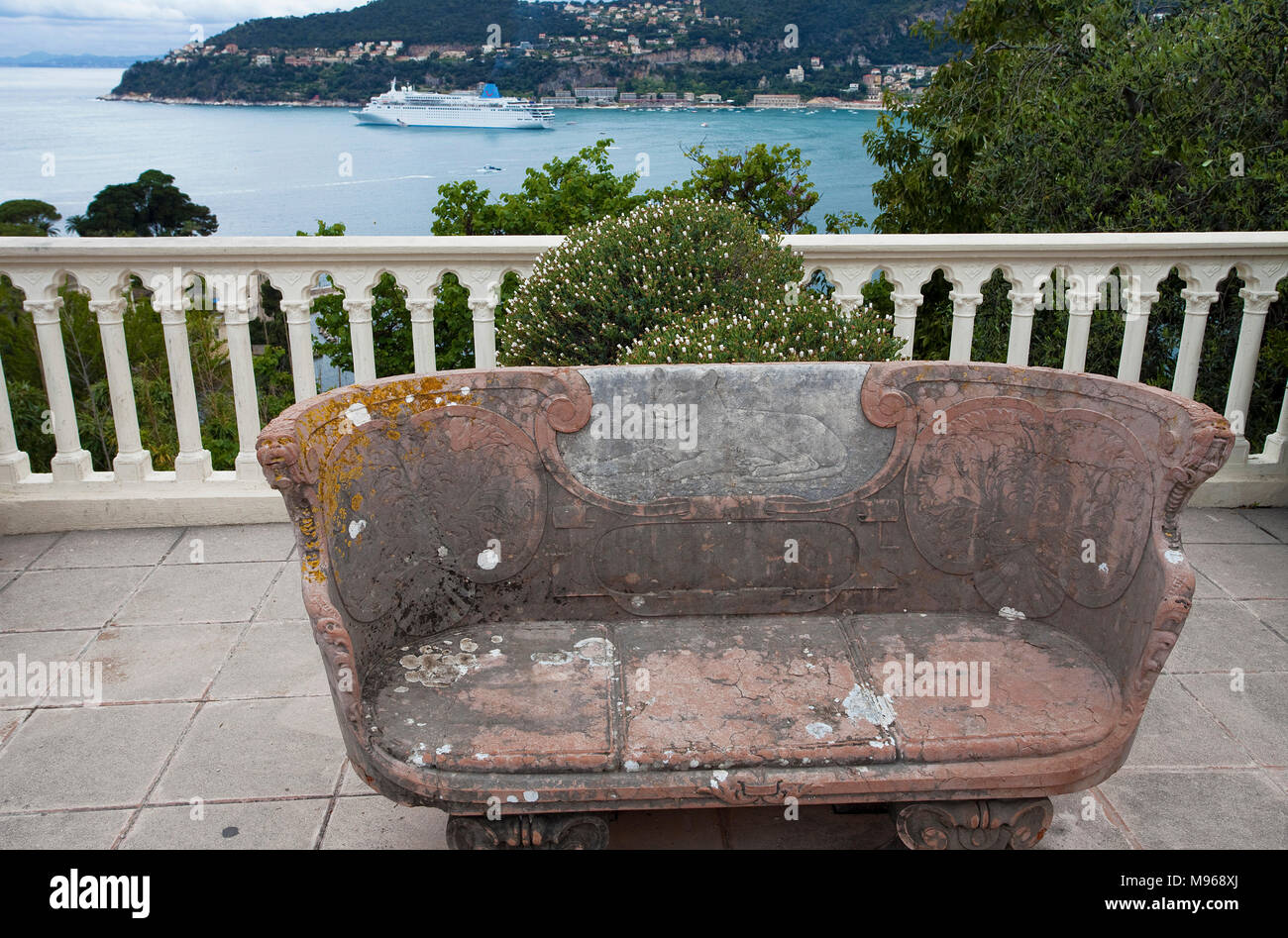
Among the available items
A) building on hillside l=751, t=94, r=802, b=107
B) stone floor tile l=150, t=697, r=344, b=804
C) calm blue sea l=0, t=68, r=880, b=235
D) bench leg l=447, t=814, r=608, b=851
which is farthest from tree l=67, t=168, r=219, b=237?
bench leg l=447, t=814, r=608, b=851

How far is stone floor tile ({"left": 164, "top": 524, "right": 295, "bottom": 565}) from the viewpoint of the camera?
4855mm

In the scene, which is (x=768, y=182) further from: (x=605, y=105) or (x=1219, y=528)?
(x=1219, y=528)

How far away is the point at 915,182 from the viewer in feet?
46.1

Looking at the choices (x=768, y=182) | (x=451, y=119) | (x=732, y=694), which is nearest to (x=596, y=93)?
(x=768, y=182)

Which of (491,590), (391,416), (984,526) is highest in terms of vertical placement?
(391,416)

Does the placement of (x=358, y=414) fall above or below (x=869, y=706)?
above

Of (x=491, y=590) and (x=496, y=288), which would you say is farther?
(x=496, y=288)

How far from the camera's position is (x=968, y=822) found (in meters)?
2.57

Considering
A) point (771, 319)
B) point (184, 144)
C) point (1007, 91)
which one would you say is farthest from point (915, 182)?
point (184, 144)

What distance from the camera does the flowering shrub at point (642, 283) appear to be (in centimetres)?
401

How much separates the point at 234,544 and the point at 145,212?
31564 millimetres

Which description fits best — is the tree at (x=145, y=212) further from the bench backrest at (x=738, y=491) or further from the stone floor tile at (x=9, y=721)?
the bench backrest at (x=738, y=491)
